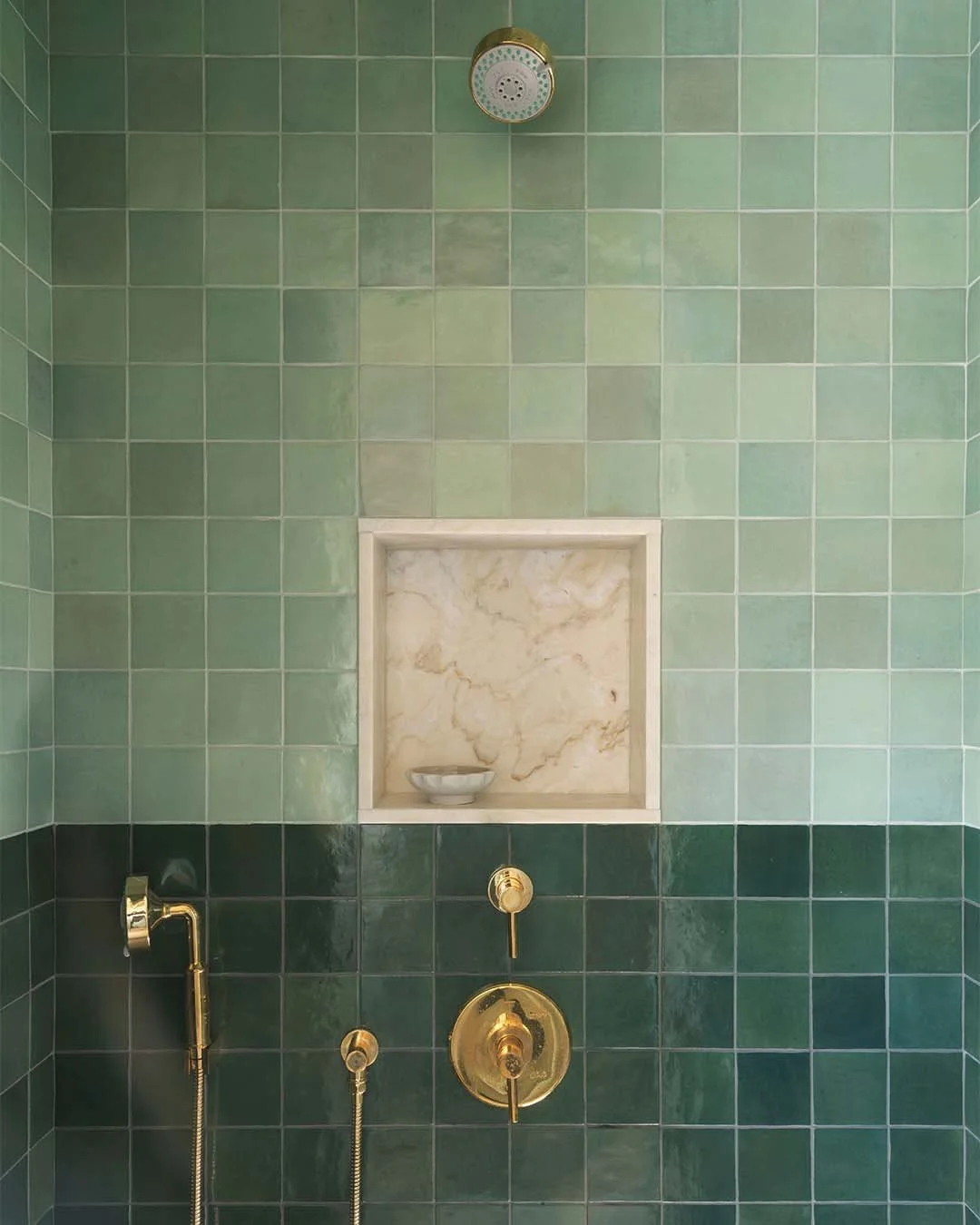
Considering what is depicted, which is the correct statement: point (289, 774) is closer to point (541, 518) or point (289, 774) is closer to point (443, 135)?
point (541, 518)

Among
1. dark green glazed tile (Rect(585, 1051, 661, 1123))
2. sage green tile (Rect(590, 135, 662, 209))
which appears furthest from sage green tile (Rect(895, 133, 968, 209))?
dark green glazed tile (Rect(585, 1051, 661, 1123))

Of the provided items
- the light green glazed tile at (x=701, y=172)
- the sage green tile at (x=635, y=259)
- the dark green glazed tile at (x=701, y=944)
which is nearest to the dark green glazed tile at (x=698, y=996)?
the dark green glazed tile at (x=701, y=944)

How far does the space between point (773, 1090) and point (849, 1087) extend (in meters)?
0.14

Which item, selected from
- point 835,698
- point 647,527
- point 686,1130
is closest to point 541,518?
point 647,527

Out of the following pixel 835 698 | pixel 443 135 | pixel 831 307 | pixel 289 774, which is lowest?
pixel 289 774

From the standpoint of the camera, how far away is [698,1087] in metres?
1.83

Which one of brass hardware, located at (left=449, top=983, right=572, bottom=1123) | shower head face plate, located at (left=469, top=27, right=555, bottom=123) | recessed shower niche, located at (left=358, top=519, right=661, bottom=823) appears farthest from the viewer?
recessed shower niche, located at (left=358, top=519, right=661, bottom=823)

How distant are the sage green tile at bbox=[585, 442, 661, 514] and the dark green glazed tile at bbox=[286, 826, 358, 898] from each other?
2.44ft

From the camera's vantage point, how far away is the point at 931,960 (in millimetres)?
1837

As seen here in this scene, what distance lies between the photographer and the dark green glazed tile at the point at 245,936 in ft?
5.98

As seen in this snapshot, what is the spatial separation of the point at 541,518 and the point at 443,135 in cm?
72

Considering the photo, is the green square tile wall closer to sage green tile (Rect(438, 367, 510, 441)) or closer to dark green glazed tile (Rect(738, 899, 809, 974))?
sage green tile (Rect(438, 367, 510, 441))

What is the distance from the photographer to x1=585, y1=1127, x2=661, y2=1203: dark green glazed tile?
183 centimetres

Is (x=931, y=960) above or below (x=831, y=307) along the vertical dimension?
below
